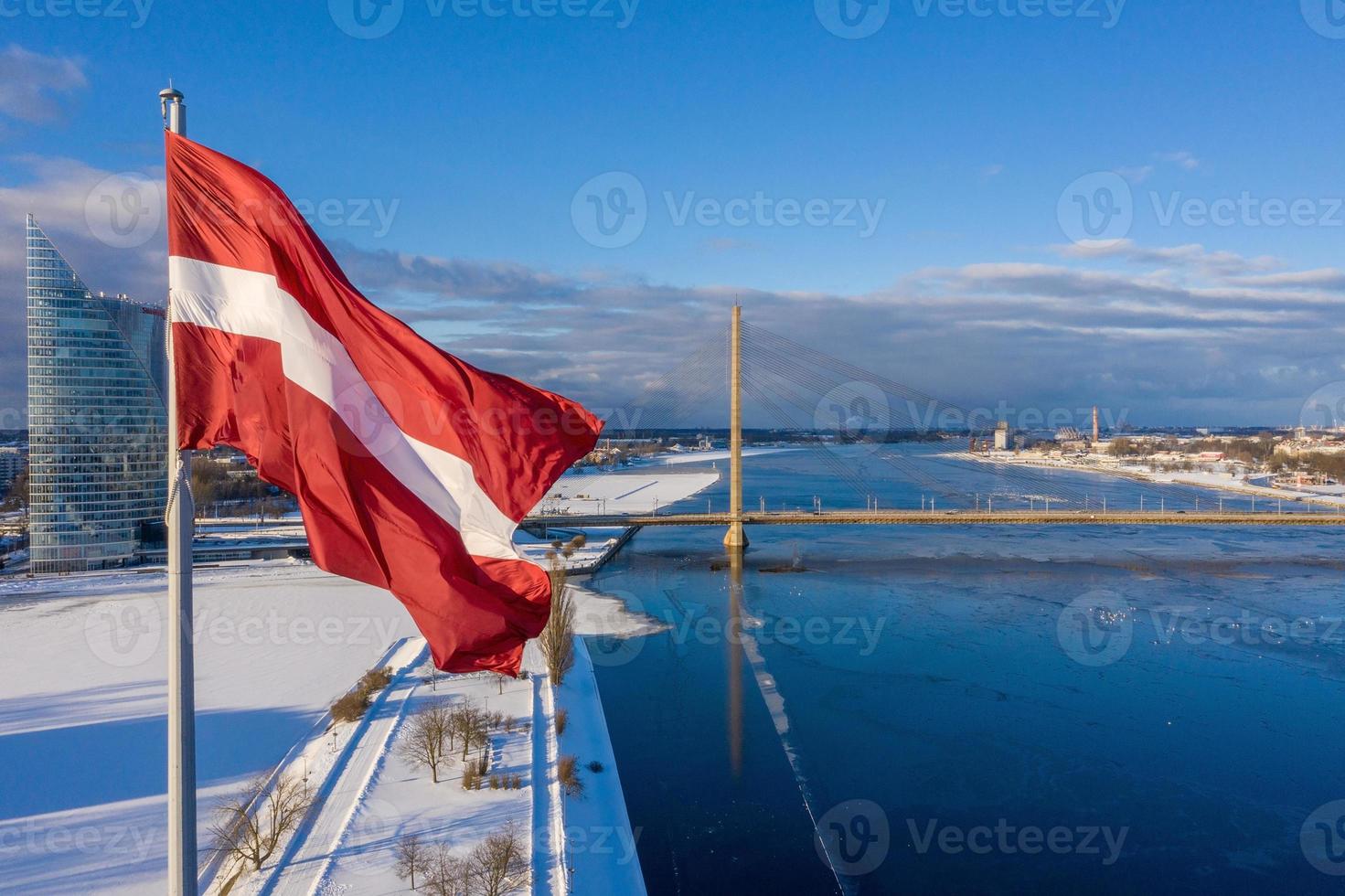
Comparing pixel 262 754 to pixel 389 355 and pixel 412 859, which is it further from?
pixel 389 355

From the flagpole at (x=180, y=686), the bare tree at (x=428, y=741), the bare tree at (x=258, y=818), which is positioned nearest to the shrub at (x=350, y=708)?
the bare tree at (x=428, y=741)

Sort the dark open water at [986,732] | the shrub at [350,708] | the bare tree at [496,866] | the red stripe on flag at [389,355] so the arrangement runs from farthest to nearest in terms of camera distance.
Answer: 1. the shrub at [350,708]
2. the dark open water at [986,732]
3. the bare tree at [496,866]
4. the red stripe on flag at [389,355]

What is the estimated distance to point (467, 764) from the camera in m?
9.66

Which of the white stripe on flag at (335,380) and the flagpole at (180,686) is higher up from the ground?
the white stripe on flag at (335,380)

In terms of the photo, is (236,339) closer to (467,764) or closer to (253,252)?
(253,252)

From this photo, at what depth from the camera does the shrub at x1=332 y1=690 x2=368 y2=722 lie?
37.0ft

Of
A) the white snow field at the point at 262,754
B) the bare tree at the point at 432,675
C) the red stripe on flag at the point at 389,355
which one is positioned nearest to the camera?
the red stripe on flag at the point at 389,355

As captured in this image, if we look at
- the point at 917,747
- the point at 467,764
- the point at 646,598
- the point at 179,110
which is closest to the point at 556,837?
the point at 467,764

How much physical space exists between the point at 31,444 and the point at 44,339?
134 inches

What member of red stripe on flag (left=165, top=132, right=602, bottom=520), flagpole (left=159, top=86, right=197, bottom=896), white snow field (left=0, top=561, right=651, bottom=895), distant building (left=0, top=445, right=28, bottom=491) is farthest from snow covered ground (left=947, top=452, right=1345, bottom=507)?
distant building (left=0, top=445, right=28, bottom=491)

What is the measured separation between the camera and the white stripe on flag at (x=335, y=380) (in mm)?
2912

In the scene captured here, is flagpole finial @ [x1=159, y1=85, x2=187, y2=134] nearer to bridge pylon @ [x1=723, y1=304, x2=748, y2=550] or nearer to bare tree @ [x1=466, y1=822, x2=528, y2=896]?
bare tree @ [x1=466, y1=822, x2=528, y2=896]

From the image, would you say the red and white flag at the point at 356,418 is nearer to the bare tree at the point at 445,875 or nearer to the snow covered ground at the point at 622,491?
the bare tree at the point at 445,875

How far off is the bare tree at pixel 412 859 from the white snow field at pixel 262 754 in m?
0.11
